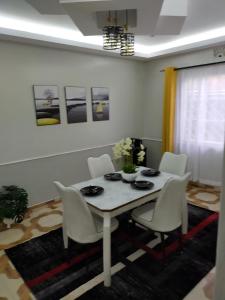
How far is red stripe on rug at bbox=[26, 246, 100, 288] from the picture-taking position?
208cm

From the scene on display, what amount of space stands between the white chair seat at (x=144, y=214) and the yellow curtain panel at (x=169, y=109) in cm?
215

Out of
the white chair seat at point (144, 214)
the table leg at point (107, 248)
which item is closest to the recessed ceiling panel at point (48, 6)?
the table leg at point (107, 248)

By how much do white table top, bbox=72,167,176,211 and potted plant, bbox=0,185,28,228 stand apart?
1.07m

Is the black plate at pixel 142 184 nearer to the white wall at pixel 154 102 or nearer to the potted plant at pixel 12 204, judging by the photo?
the potted plant at pixel 12 204

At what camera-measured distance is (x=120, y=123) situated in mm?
4723

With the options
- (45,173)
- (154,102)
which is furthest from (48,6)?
(154,102)

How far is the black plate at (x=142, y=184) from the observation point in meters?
2.41

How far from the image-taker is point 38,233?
2881 millimetres

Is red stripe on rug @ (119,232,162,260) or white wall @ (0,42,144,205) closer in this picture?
red stripe on rug @ (119,232,162,260)

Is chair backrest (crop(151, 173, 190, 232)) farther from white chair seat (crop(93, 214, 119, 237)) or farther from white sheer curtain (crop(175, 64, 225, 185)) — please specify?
white sheer curtain (crop(175, 64, 225, 185))

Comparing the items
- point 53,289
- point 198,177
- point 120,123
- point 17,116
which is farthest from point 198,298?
point 120,123

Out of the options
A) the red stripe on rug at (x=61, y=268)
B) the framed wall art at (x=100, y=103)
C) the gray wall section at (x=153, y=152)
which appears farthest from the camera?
the gray wall section at (x=153, y=152)

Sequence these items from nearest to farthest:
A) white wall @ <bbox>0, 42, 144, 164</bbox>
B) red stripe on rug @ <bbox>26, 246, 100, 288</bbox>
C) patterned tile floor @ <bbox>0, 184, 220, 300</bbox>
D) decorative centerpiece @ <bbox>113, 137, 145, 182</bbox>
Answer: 1. patterned tile floor @ <bbox>0, 184, 220, 300</bbox>
2. red stripe on rug @ <bbox>26, 246, 100, 288</bbox>
3. decorative centerpiece @ <bbox>113, 137, 145, 182</bbox>
4. white wall @ <bbox>0, 42, 144, 164</bbox>

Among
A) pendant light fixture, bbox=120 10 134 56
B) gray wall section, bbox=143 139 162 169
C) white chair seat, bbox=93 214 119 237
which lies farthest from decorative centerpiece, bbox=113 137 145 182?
gray wall section, bbox=143 139 162 169
